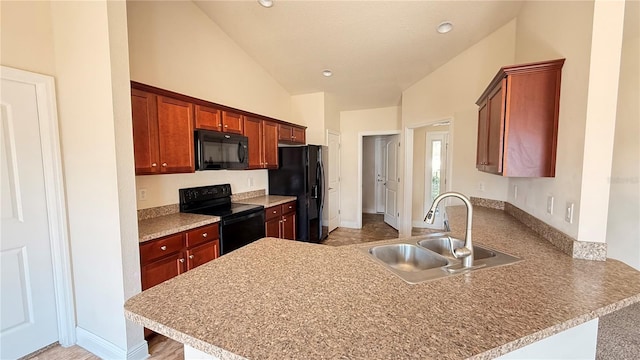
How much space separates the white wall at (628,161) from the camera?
7.70 ft

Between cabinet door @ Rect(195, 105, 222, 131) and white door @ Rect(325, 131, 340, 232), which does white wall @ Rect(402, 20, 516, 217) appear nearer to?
white door @ Rect(325, 131, 340, 232)

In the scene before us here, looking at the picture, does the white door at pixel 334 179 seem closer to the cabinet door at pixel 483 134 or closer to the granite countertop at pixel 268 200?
the granite countertop at pixel 268 200

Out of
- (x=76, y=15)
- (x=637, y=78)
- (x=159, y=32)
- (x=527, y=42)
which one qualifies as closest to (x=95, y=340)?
(x=76, y=15)

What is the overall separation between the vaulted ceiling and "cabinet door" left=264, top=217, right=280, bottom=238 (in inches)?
91.5

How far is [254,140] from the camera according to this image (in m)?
3.40

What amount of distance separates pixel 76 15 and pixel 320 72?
2.85m

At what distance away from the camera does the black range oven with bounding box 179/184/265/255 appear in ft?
8.56

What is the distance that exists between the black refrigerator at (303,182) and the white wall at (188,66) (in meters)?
0.31

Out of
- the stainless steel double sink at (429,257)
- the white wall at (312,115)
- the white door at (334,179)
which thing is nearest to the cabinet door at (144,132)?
the stainless steel double sink at (429,257)

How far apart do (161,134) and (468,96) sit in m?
3.37

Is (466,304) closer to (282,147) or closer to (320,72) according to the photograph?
(282,147)

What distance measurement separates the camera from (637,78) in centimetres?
234

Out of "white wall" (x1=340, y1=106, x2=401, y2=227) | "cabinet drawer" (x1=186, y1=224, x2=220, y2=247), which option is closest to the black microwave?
"cabinet drawer" (x1=186, y1=224, x2=220, y2=247)

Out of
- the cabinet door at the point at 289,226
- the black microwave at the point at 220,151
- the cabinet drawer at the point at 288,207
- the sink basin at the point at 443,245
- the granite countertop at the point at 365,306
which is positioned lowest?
the cabinet door at the point at 289,226
